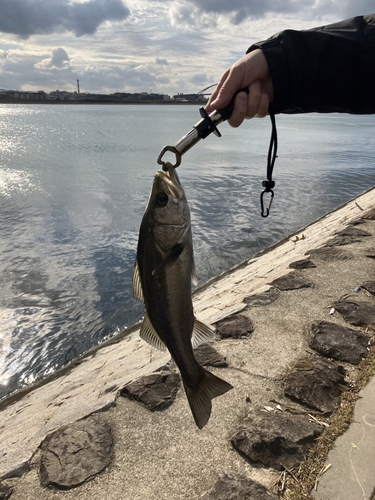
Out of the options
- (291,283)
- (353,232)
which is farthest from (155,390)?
(353,232)

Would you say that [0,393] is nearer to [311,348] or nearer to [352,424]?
[311,348]

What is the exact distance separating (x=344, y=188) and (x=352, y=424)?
17.0m

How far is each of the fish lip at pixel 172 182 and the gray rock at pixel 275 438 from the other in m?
2.06

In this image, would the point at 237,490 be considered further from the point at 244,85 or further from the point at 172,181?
the point at 244,85

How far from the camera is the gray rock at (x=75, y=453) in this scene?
120 inches

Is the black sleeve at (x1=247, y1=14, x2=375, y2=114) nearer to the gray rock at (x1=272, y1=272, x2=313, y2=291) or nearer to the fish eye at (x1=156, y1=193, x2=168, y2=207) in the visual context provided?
the fish eye at (x1=156, y1=193, x2=168, y2=207)

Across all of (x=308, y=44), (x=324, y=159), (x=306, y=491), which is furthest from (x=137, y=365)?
(x=324, y=159)

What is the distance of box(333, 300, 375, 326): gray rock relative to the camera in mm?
4879

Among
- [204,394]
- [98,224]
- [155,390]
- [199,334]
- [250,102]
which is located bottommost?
[98,224]

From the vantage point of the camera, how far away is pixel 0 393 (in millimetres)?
6203

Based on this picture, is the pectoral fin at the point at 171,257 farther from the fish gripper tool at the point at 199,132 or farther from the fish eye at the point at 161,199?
the fish gripper tool at the point at 199,132

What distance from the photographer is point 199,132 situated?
7.81ft

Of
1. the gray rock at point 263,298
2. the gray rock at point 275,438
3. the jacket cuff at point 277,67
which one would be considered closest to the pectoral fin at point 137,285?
the jacket cuff at point 277,67

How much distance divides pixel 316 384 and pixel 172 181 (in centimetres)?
254
